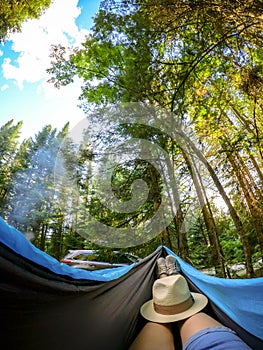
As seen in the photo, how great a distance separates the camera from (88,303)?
966 mm

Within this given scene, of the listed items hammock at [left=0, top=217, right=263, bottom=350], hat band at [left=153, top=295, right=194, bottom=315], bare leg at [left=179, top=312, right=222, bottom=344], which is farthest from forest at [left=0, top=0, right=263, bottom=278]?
bare leg at [left=179, top=312, right=222, bottom=344]

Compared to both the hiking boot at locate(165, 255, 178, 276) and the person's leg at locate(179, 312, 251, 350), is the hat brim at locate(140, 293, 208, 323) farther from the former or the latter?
the hiking boot at locate(165, 255, 178, 276)

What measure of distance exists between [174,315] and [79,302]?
0.67 m

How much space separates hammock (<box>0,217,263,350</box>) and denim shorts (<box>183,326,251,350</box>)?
364 mm

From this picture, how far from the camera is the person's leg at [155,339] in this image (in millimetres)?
957

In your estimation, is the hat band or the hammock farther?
the hat band

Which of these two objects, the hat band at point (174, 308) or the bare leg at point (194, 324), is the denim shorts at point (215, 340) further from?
the hat band at point (174, 308)

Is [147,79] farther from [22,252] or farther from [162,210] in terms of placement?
[22,252]

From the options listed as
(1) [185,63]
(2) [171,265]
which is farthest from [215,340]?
(1) [185,63]

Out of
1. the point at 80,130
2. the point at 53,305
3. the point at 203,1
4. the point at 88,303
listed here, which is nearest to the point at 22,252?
the point at 53,305

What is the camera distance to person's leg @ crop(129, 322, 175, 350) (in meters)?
0.96

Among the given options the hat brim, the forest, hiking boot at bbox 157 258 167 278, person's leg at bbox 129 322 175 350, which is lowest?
person's leg at bbox 129 322 175 350

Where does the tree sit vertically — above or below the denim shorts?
above

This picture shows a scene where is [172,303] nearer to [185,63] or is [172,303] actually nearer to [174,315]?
[174,315]
